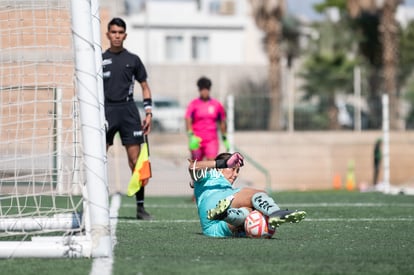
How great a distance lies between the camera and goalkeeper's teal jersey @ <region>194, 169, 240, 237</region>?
919 cm

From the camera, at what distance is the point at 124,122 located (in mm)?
12023

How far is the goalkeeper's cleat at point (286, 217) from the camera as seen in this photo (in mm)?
8312

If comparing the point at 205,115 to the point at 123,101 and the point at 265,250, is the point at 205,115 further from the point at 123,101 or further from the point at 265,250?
the point at 265,250

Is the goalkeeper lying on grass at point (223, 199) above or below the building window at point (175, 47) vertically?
below

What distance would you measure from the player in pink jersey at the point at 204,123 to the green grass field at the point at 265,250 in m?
5.44

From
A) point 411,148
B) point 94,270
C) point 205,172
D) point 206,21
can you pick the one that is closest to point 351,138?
point 411,148

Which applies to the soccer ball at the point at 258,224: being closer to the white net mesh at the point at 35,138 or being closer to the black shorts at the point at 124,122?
the white net mesh at the point at 35,138

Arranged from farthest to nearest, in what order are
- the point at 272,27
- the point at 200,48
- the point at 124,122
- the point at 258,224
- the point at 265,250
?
the point at 200,48 < the point at 272,27 < the point at 124,122 < the point at 258,224 < the point at 265,250

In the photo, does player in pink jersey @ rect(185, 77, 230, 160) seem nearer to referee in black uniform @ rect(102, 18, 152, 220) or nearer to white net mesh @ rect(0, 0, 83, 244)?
white net mesh @ rect(0, 0, 83, 244)

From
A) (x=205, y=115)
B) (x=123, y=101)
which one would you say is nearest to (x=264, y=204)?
(x=123, y=101)

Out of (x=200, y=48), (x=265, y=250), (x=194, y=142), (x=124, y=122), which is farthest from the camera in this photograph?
(x=200, y=48)

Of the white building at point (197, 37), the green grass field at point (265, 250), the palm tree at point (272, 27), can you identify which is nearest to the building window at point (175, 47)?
the white building at point (197, 37)

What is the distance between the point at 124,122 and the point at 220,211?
3585 mm

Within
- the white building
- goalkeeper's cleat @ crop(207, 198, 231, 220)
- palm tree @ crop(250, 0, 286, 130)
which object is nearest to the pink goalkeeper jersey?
goalkeeper's cleat @ crop(207, 198, 231, 220)
